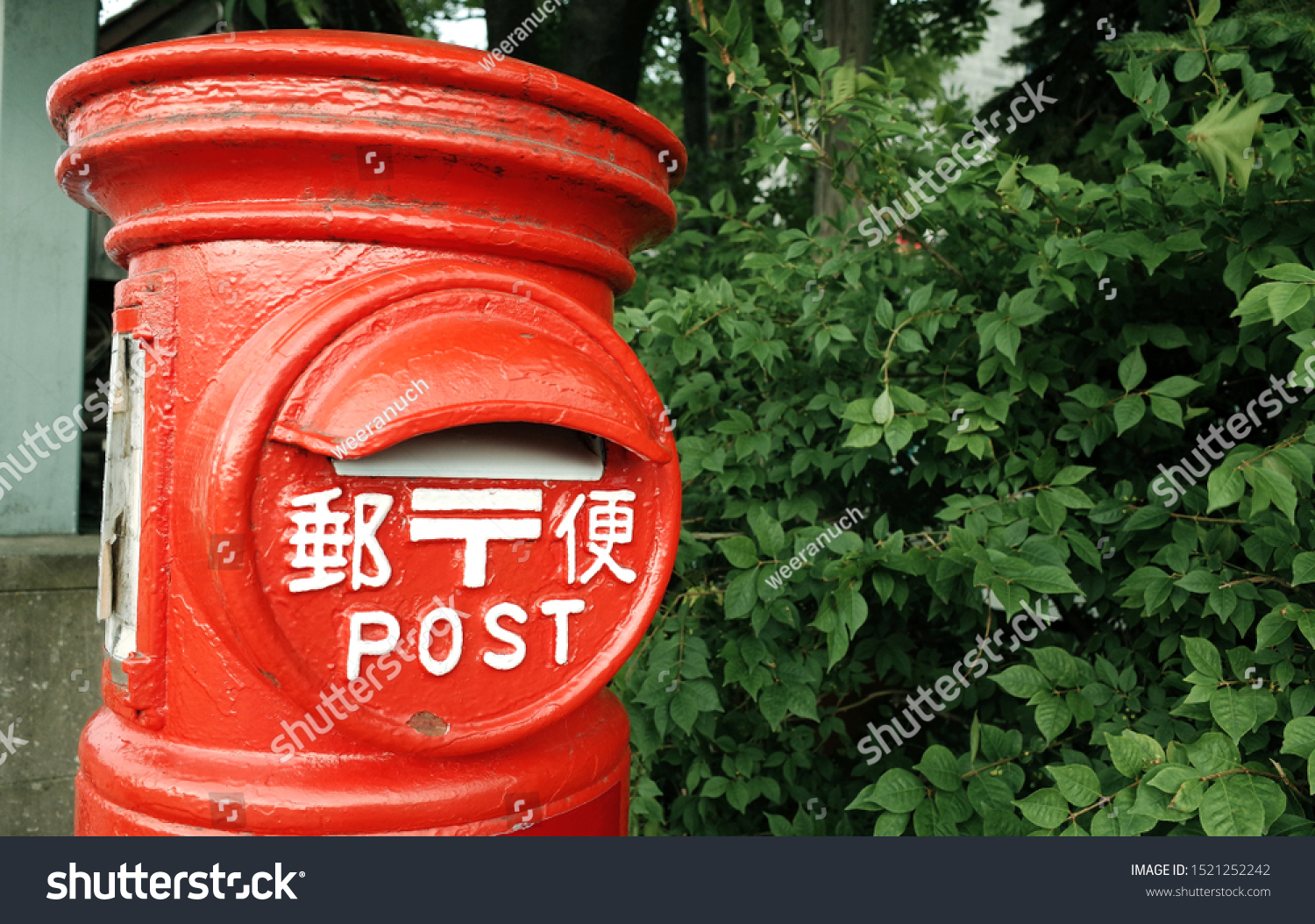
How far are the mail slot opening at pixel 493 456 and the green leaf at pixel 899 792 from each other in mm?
804

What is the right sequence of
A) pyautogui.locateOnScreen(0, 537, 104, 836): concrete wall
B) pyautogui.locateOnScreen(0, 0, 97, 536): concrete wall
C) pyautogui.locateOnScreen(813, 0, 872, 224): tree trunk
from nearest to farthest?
pyautogui.locateOnScreen(0, 537, 104, 836): concrete wall → pyautogui.locateOnScreen(0, 0, 97, 536): concrete wall → pyautogui.locateOnScreen(813, 0, 872, 224): tree trunk

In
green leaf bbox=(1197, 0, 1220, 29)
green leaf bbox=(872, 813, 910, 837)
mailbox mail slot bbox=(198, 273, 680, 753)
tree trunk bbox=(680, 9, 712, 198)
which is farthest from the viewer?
tree trunk bbox=(680, 9, 712, 198)

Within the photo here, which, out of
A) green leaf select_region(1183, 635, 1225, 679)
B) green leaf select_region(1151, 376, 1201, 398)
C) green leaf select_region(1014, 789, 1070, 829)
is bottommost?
green leaf select_region(1014, 789, 1070, 829)

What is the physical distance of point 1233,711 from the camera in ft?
4.73

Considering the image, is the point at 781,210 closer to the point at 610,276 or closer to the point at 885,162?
the point at 885,162

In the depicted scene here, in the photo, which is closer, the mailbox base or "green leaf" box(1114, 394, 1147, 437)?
the mailbox base

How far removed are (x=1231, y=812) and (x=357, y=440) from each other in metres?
1.33

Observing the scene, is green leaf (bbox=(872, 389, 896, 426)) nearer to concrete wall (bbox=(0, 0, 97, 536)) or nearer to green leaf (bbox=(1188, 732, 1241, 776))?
green leaf (bbox=(1188, 732, 1241, 776))

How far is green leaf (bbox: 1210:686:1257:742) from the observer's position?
1419mm

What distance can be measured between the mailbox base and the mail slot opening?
1.24 ft

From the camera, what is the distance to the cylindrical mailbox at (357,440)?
111 cm

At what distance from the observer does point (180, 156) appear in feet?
3.80

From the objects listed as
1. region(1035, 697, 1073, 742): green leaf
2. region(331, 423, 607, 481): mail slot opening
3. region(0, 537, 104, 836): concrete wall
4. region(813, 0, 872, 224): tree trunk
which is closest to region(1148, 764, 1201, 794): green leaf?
region(1035, 697, 1073, 742): green leaf

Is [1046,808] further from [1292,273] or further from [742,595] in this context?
[1292,273]
